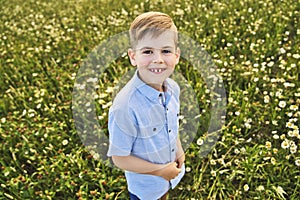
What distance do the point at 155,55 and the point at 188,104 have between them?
1464mm

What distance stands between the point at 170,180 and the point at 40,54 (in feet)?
8.60

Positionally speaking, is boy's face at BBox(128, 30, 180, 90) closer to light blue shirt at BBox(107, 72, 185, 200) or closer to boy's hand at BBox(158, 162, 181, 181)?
light blue shirt at BBox(107, 72, 185, 200)

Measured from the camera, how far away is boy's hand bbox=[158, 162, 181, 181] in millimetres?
1681

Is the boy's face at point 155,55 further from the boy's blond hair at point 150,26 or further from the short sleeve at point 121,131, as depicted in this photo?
the short sleeve at point 121,131

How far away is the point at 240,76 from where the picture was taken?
303 cm

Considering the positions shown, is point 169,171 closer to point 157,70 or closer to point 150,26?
point 157,70

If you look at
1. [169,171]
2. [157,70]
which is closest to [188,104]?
[169,171]

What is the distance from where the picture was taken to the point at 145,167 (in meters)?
1.62

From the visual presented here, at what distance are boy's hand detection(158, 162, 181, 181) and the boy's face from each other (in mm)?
469

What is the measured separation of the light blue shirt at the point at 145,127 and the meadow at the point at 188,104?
0.68 meters

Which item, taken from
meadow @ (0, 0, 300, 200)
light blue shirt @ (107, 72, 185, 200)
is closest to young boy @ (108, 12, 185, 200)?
light blue shirt @ (107, 72, 185, 200)

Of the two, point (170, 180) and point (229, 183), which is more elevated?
point (170, 180)

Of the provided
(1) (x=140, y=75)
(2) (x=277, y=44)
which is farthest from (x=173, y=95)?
(2) (x=277, y=44)

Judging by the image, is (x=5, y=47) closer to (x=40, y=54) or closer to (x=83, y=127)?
(x=40, y=54)
